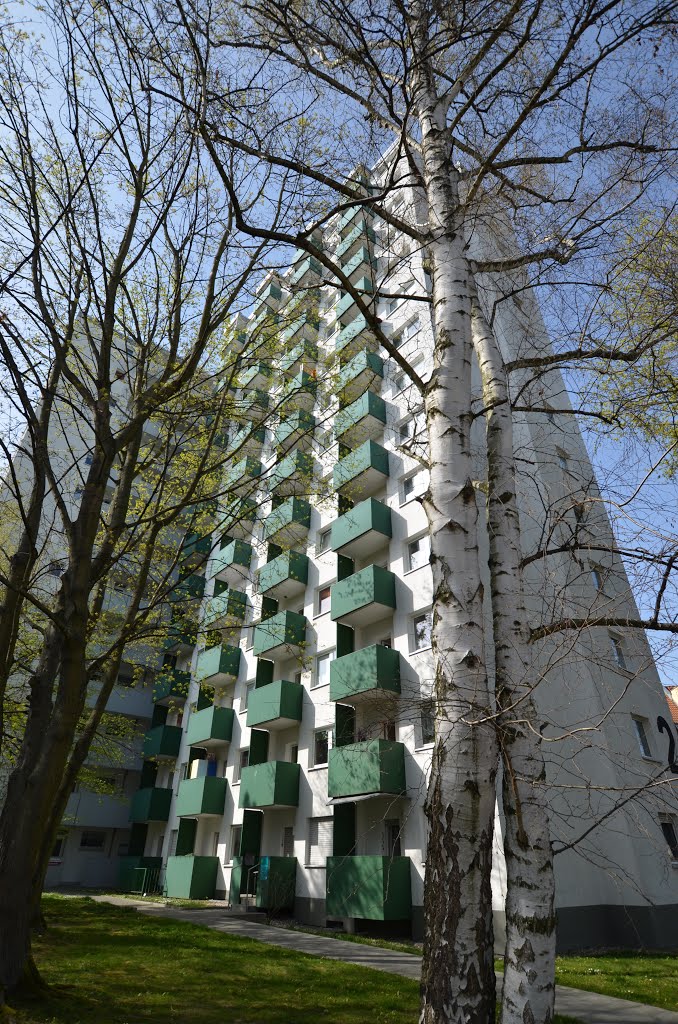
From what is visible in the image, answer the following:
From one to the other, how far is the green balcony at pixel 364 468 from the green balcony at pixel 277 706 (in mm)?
6270

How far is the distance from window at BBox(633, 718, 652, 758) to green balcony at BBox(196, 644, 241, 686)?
41.3 feet

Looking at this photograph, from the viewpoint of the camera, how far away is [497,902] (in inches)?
447

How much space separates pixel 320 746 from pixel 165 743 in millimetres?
9065

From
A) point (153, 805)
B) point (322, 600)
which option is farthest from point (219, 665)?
point (153, 805)

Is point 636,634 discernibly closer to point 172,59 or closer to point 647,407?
point 647,407

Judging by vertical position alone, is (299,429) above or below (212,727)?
above

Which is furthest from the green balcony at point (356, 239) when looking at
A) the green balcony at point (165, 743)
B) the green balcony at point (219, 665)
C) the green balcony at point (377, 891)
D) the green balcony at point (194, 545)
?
the green balcony at point (165, 743)

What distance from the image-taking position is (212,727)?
21375 mm

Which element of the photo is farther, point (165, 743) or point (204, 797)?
point (165, 743)

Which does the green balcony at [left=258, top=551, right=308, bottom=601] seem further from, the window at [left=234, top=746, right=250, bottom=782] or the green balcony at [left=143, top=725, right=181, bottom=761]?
the green balcony at [left=143, top=725, right=181, bottom=761]

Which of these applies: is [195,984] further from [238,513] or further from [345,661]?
[345,661]

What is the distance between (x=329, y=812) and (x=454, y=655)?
14562mm

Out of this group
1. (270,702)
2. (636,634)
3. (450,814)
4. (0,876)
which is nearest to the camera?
(450,814)

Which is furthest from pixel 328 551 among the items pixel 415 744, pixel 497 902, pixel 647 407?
pixel 647 407
